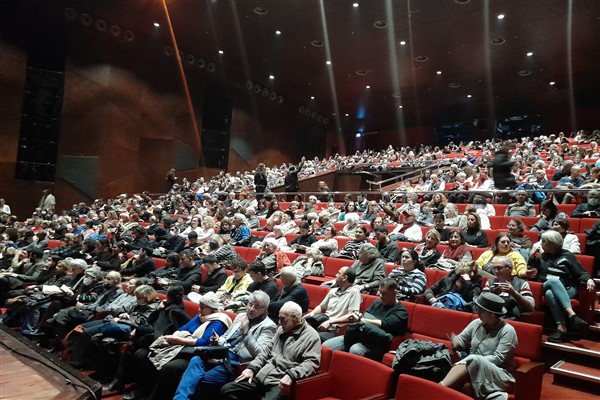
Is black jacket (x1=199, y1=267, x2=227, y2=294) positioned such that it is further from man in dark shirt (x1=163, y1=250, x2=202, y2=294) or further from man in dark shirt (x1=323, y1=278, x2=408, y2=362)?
man in dark shirt (x1=323, y1=278, x2=408, y2=362)

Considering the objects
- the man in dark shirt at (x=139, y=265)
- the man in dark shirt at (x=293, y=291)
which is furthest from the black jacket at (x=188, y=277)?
the man in dark shirt at (x=293, y=291)

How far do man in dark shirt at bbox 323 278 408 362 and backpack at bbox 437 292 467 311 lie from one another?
0.39 metres

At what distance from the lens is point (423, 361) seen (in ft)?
7.27

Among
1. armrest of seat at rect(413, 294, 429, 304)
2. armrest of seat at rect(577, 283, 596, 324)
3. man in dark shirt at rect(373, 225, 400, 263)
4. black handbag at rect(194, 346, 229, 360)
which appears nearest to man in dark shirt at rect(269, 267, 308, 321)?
black handbag at rect(194, 346, 229, 360)

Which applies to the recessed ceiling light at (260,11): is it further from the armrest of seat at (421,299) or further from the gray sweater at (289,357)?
the gray sweater at (289,357)

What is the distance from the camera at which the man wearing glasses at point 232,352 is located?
102 inches

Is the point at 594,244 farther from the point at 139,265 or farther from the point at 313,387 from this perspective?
the point at 139,265

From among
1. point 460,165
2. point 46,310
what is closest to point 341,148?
point 460,165

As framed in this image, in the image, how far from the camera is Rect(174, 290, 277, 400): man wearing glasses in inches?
102

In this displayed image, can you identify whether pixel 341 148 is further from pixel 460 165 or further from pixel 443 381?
pixel 443 381

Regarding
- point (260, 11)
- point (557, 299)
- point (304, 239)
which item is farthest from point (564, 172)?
point (260, 11)

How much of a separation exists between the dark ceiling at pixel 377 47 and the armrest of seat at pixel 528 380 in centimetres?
808

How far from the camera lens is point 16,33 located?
1061 centimetres

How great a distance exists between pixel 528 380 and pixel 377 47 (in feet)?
33.2
